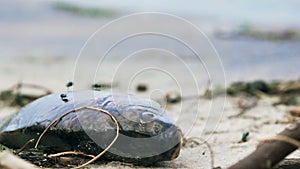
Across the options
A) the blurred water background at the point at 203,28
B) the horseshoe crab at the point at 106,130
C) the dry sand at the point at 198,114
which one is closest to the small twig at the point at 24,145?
the horseshoe crab at the point at 106,130

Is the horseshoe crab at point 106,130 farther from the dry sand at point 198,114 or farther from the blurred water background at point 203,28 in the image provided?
the blurred water background at point 203,28

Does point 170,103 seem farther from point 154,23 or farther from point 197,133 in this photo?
point 154,23

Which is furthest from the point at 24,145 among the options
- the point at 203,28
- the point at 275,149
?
the point at 203,28

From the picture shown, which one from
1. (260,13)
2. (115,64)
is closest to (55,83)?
(115,64)

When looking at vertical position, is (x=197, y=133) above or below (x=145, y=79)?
below

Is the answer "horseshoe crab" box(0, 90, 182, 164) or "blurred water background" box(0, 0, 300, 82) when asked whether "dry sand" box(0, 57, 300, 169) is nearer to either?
"horseshoe crab" box(0, 90, 182, 164)

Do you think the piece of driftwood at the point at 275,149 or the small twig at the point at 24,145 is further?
the small twig at the point at 24,145

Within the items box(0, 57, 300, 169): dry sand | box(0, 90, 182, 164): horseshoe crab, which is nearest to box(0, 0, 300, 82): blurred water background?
box(0, 57, 300, 169): dry sand
